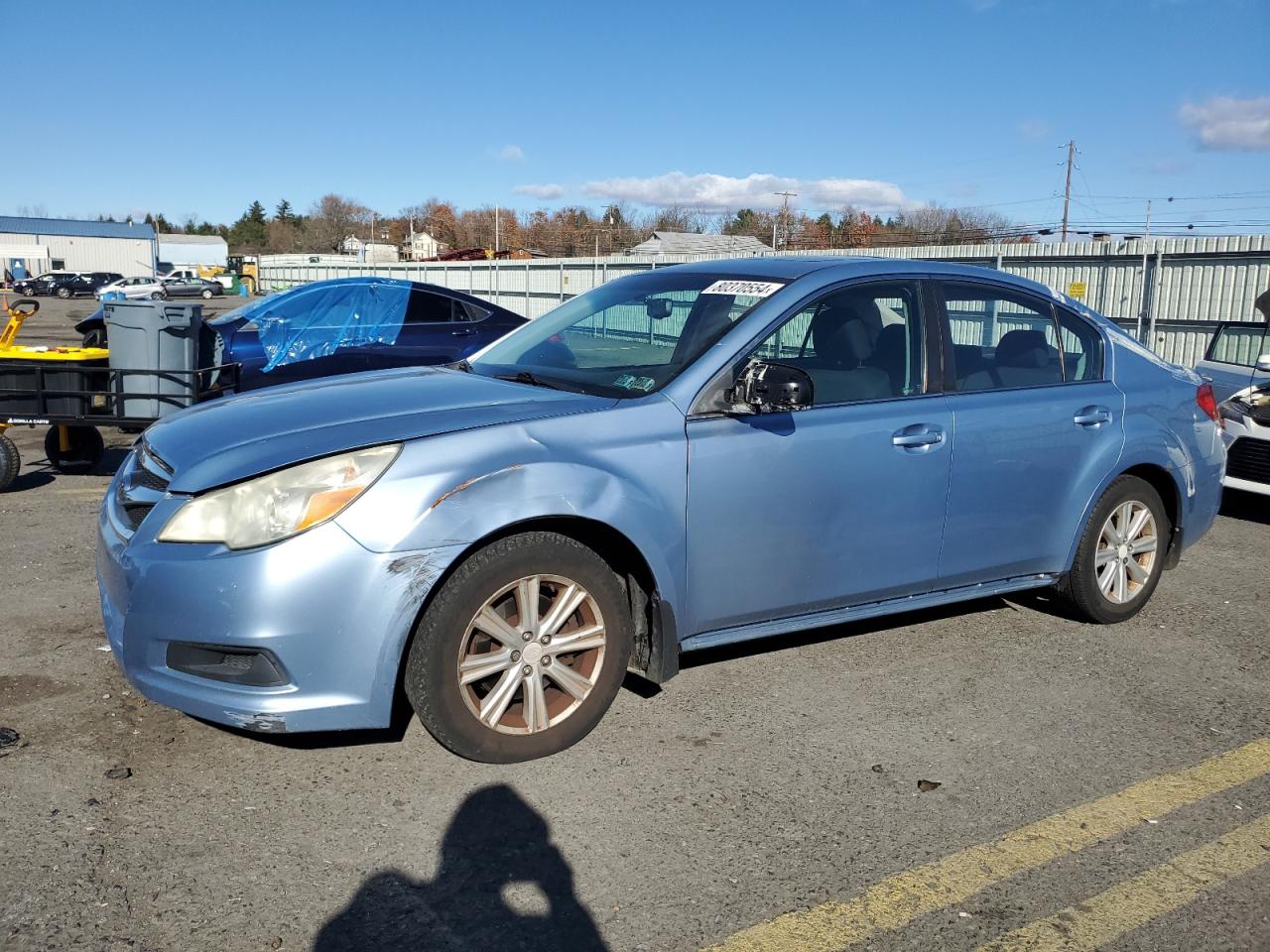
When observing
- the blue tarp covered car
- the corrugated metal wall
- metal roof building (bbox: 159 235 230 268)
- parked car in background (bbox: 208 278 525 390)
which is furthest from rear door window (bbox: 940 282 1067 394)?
metal roof building (bbox: 159 235 230 268)

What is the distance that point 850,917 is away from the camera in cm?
280

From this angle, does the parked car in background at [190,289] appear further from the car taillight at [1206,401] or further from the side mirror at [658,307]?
the car taillight at [1206,401]

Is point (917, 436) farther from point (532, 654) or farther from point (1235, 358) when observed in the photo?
point (1235, 358)

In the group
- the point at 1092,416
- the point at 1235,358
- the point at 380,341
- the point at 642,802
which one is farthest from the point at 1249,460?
the point at 380,341

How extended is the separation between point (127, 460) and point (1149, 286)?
1475 cm

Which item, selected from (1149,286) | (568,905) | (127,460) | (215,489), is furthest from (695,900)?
(1149,286)

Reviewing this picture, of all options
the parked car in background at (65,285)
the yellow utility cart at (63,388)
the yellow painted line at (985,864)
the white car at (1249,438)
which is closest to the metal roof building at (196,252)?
the parked car in background at (65,285)

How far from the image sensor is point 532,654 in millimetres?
3521

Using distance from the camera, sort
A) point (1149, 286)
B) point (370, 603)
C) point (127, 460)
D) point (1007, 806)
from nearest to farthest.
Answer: point (370, 603), point (1007, 806), point (127, 460), point (1149, 286)

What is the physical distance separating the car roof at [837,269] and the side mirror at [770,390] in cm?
61

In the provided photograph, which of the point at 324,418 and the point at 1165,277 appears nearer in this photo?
the point at 324,418

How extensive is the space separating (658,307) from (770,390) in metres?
1.01

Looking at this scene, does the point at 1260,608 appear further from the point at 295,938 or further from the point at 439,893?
the point at 295,938

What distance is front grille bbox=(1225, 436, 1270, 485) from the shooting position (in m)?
7.73
